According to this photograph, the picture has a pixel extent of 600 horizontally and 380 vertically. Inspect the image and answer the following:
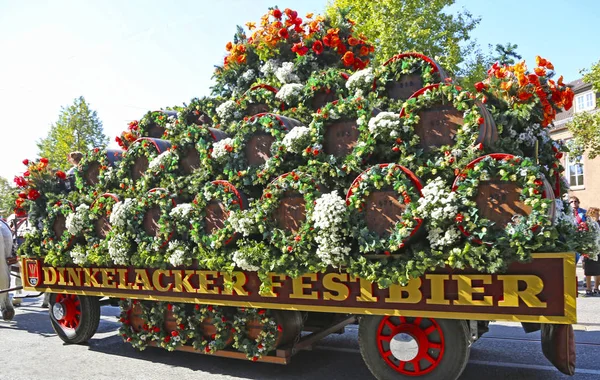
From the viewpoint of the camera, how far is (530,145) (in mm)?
4965

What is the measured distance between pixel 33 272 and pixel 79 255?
4.45 feet

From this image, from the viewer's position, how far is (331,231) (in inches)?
189

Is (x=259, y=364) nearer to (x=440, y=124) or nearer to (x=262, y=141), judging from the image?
(x=262, y=141)

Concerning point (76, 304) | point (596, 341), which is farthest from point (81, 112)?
point (596, 341)

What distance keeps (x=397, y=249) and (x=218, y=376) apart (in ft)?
8.38

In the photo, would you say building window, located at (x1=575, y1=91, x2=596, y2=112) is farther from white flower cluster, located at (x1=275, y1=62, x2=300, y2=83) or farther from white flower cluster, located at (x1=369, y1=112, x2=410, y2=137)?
white flower cluster, located at (x1=369, y1=112, x2=410, y2=137)

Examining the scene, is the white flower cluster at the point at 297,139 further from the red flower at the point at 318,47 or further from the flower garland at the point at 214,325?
the flower garland at the point at 214,325

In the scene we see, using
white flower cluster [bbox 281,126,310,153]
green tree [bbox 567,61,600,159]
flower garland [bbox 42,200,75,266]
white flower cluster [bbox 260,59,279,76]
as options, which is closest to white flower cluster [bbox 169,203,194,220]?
white flower cluster [bbox 281,126,310,153]

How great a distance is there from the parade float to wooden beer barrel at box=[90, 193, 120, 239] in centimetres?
3

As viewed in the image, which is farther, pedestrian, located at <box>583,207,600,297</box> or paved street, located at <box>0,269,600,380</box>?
pedestrian, located at <box>583,207,600,297</box>

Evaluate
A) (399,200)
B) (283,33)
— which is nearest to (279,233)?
(399,200)

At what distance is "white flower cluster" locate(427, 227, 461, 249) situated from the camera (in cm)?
439

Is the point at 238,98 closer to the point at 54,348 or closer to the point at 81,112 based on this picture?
the point at 54,348

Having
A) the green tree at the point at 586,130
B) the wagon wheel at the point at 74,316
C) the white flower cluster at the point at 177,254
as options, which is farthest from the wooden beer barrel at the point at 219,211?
the green tree at the point at 586,130
